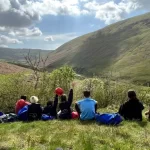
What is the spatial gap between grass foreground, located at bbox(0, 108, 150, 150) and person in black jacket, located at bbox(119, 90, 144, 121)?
1.61 m

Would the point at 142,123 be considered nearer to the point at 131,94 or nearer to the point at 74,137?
the point at 131,94

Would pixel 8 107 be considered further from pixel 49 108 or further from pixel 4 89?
pixel 49 108

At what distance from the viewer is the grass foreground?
898 cm

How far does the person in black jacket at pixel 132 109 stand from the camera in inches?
568

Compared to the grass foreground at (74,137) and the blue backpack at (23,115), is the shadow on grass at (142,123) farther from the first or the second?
the blue backpack at (23,115)

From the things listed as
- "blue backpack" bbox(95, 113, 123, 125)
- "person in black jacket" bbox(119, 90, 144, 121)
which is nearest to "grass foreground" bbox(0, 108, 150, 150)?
"blue backpack" bbox(95, 113, 123, 125)

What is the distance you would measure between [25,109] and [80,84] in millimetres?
11964

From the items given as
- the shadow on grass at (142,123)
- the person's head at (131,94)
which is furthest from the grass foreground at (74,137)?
the person's head at (131,94)

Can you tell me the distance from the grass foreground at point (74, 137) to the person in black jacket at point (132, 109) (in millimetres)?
1614

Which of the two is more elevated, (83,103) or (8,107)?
(83,103)

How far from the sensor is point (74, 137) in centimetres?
1012

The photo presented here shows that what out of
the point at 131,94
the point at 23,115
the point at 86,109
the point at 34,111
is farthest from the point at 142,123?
the point at 23,115

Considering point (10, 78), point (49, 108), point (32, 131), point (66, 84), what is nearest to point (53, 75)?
point (66, 84)

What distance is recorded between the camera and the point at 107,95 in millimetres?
24844
